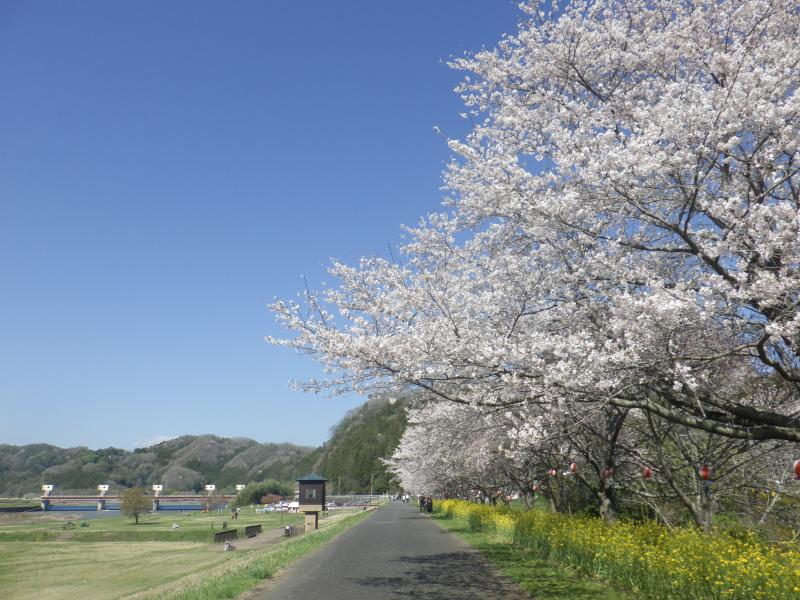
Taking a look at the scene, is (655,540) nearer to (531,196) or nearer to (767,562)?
(767,562)

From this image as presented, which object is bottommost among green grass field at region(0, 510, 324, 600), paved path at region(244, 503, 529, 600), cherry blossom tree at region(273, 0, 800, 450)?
green grass field at region(0, 510, 324, 600)

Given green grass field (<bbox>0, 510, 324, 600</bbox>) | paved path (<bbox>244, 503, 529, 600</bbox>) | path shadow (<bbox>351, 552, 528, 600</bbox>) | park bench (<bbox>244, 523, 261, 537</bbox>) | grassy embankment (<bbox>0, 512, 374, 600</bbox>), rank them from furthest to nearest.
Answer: park bench (<bbox>244, 523, 261, 537</bbox>) → green grass field (<bbox>0, 510, 324, 600</bbox>) → grassy embankment (<bbox>0, 512, 374, 600</bbox>) → paved path (<bbox>244, 503, 529, 600</bbox>) → path shadow (<bbox>351, 552, 528, 600</bbox>)

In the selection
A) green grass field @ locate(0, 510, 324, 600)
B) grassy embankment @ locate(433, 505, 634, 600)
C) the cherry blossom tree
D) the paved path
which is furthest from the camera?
green grass field @ locate(0, 510, 324, 600)

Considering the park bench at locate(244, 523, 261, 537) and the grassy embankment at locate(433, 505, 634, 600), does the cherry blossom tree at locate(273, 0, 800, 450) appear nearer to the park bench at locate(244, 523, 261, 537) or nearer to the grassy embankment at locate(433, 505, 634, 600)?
the grassy embankment at locate(433, 505, 634, 600)

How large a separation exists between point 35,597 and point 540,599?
22.3 m

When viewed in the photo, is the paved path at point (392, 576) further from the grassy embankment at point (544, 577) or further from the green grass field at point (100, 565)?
the green grass field at point (100, 565)

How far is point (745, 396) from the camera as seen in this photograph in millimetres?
11688

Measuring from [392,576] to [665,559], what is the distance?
6.59 m

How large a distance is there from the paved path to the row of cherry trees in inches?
120

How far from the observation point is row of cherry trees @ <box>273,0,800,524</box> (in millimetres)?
7156

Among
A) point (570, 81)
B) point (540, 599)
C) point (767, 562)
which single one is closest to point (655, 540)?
point (540, 599)

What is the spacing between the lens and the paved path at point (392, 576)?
36.3ft

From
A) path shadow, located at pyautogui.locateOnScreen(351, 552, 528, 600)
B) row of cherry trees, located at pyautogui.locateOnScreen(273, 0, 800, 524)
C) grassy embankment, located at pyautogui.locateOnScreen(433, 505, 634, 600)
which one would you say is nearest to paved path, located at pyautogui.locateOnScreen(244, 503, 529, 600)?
path shadow, located at pyautogui.locateOnScreen(351, 552, 528, 600)

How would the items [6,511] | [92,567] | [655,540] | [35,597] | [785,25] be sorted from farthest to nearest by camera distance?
[6,511] < [92,567] < [35,597] < [655,540] < [785,25]
